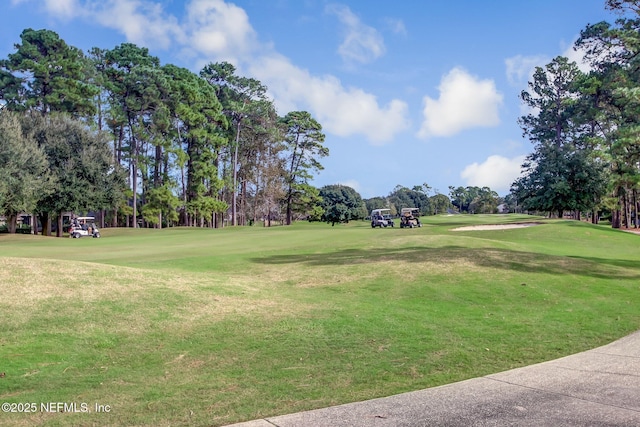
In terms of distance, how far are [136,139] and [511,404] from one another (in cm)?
5949

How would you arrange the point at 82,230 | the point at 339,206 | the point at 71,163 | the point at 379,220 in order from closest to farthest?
the point at 82,230 → the point at 71,163 → the point at 379,220 → the point at 339,206

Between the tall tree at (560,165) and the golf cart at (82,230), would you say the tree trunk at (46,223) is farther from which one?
the tall tree at (560,165)

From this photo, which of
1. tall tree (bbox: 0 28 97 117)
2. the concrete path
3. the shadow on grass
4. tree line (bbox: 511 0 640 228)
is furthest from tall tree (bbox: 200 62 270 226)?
the concrete path

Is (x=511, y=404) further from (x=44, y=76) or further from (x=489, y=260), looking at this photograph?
(x=44, y=76)

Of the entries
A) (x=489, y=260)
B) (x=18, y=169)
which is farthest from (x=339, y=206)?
(x=489, y=260)

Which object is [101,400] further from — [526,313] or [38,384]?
[526,313]

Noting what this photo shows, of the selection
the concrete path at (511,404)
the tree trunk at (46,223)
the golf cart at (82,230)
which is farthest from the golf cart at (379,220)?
the concrete path at (511,404)

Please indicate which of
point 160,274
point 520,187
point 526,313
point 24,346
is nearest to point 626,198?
point 520,187

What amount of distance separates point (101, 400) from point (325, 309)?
5248 millimetres

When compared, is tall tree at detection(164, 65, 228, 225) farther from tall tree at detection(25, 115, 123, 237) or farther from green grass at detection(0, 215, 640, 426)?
green grass at detection(0, 215, 640, 426)

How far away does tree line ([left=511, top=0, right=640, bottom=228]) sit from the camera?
2083cm

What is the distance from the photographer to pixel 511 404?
4.74 m

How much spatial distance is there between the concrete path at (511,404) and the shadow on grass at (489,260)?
9.79 metres

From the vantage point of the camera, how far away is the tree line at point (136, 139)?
4312 cm
